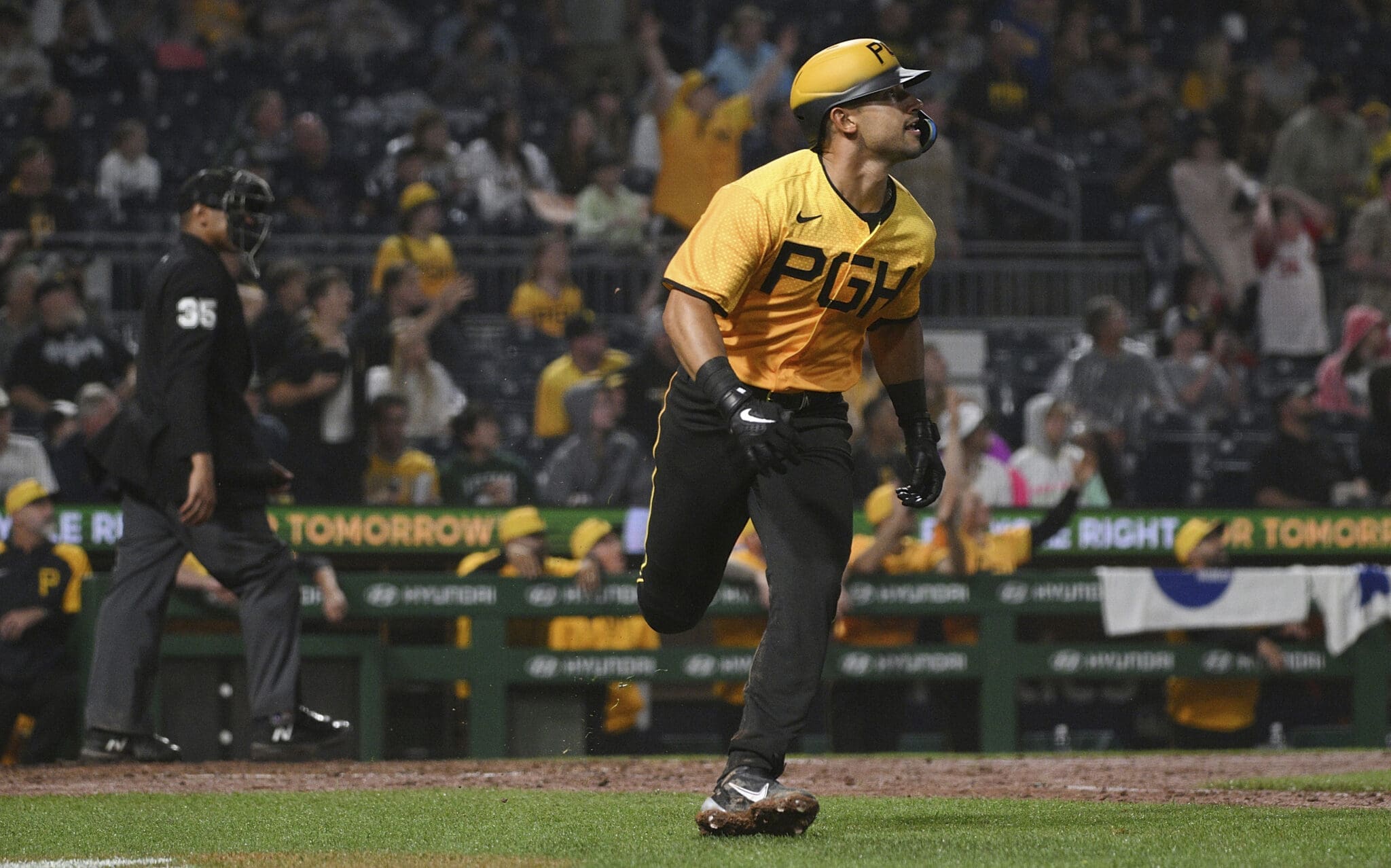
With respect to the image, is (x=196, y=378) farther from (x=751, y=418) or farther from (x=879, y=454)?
(x=879, y=454)

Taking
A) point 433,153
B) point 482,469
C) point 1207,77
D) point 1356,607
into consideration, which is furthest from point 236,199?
point 1207,77

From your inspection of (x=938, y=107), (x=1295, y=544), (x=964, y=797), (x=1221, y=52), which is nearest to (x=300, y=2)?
(x=938, y=107)

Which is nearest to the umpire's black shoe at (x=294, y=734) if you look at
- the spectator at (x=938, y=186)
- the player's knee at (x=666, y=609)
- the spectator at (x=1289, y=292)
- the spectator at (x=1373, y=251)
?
the player's knee at (x=666, y=609)

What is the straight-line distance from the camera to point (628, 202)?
12766mm

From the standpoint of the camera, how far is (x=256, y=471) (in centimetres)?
625

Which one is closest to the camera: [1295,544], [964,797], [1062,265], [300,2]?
[964,797]

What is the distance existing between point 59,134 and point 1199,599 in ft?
26.3

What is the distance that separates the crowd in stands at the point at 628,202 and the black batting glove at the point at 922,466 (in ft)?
14.4

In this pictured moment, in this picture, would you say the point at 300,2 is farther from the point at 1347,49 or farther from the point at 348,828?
the point at 348,828

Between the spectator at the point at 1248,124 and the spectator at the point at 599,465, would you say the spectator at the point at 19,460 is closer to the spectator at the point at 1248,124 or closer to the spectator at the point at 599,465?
the spectator at the point at 599,465

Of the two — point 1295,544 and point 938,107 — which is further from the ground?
point 938,107

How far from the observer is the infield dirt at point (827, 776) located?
18.9 ft

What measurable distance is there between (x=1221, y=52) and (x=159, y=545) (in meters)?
11.8

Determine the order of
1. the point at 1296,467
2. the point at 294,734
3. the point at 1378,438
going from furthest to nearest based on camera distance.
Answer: the point at 1378,438
the point at 1296,467
the point at 294,734
